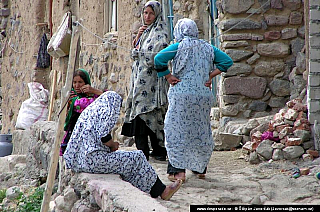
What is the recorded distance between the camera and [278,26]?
731 centimetres

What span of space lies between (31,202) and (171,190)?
6.34 feet

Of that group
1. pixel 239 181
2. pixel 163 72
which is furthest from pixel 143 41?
pixel 239 181

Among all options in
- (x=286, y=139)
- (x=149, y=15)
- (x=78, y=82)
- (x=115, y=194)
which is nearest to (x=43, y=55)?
(x=149, y=15)

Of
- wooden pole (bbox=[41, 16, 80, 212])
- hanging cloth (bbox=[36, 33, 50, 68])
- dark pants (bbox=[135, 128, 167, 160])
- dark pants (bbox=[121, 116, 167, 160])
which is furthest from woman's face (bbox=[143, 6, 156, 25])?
hanging cloth (bbox=[36, 33, 50, 68])

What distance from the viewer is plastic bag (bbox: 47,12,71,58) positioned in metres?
4.96

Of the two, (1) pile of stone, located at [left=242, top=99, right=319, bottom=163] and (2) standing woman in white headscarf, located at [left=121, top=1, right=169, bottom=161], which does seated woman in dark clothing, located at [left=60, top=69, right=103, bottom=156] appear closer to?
(2) standing woman in white headscarf, located at [left=121, top=1, right=169, bottom=161]

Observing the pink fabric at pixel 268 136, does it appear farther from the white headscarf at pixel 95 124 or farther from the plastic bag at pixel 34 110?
the plastic bag at pixel 34 110

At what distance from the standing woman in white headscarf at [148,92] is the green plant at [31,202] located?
1056mm

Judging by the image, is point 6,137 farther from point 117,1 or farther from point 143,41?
point 143,41

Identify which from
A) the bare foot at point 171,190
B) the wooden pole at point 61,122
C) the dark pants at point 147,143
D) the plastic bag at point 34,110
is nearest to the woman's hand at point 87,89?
the wooden pole at point 61,122

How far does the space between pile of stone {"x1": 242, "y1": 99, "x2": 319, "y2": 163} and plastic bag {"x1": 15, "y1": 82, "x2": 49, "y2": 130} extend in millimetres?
5097

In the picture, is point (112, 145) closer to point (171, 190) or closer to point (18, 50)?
point (171, 190)

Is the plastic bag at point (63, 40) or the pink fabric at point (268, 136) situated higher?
the plastic bag at point (63, 40)

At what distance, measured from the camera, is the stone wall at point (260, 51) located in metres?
7.27
